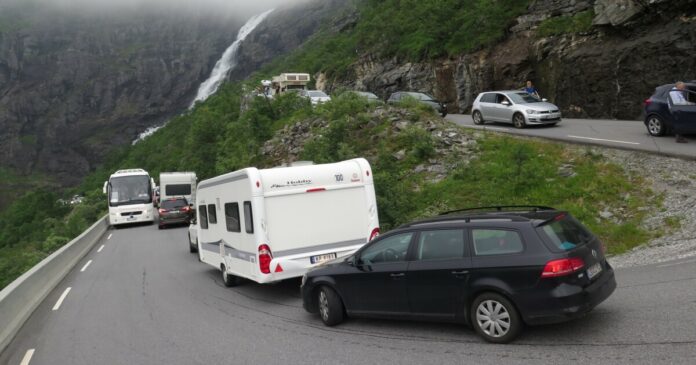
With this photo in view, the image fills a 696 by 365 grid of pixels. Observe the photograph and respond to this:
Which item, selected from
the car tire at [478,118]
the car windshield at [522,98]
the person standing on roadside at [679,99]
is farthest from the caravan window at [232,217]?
the car tire at [478,118]

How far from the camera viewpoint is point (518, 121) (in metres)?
22.3

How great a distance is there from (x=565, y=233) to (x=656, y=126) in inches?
524

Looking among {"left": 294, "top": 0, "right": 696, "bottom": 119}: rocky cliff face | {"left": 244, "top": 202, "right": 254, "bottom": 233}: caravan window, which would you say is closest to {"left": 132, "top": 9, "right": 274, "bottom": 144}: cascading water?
{"left": 294, "top": 0, "right": 696, "bottom": 119}: rocky cliff face

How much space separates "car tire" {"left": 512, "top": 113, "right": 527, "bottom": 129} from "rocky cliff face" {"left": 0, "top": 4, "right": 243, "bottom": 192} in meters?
137

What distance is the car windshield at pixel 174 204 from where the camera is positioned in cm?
2803

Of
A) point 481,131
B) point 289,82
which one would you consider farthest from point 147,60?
point 481,131

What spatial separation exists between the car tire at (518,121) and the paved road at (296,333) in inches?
545

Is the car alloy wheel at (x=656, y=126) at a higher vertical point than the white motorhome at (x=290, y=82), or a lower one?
lower

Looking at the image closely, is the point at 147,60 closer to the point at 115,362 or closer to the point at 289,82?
the point at 289,82

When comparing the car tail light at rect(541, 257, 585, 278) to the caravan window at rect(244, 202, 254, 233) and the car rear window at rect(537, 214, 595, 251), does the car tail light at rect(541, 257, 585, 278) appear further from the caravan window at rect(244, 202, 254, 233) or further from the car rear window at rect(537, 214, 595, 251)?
the caravan window at rect(244, 202, 254, 233)

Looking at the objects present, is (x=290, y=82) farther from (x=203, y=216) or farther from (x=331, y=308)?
(x=331, y=308)

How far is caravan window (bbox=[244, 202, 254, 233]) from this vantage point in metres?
9.81

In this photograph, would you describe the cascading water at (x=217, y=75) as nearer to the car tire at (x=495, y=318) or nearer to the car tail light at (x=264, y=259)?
the car tail light at (x=264, y=259)

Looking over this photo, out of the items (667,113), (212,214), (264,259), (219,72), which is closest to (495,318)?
A: (264,259)
